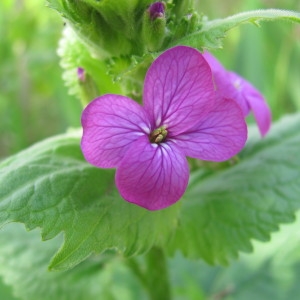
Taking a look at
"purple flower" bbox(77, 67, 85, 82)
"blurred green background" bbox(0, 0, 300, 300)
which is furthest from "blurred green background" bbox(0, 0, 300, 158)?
"purple flower" bbox(77, 67, 85, 82)

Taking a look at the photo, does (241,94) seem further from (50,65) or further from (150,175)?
(50,65)

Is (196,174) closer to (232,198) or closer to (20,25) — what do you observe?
(232,198)

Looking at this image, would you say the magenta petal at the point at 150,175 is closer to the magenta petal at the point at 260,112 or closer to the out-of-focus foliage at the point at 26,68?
the magenta petal at the point at 260,112

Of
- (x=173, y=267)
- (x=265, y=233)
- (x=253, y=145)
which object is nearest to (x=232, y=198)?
(x=265, y=233)

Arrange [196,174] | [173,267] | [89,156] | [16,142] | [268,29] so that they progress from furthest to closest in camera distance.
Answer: [268,29], [16,142], [173,267], [196,174], [89,156]

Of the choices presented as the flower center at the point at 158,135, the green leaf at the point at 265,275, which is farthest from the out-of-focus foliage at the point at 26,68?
the flower center at the point at 158,135

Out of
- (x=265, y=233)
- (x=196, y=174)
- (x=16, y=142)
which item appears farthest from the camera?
(x=16, y=142)

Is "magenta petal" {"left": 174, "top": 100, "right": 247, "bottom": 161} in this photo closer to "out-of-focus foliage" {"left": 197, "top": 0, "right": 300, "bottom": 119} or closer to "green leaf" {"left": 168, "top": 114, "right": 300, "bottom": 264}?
"green leaf" {"left": 168, "top": 114, "right": 300, "bottom": 264}
